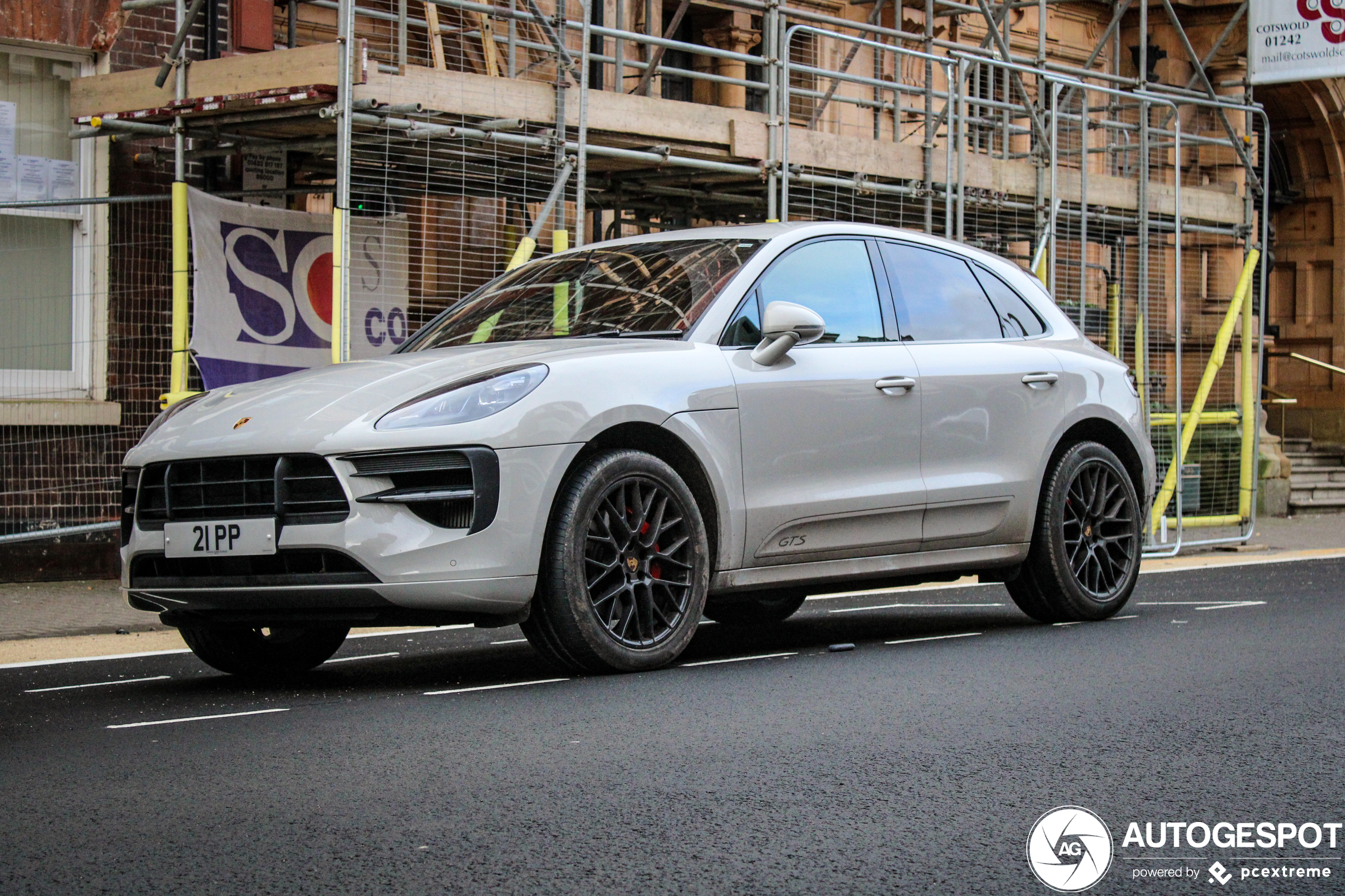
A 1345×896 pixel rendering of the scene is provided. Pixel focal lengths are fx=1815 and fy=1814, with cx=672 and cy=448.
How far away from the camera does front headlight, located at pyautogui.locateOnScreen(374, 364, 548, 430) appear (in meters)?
5.98

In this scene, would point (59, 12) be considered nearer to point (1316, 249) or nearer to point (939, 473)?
point (939, 473)

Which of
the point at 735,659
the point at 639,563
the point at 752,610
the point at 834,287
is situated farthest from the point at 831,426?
the point at 752,610

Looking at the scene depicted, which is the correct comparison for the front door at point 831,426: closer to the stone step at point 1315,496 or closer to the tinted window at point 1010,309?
the tinted window at point 1010,309

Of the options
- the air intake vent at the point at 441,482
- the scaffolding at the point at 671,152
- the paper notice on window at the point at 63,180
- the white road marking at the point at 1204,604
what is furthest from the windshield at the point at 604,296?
the paper notice on window at the point at 63,180

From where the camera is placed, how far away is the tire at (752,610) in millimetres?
8211

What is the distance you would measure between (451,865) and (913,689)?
265cm

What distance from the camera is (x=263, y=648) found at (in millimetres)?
6844

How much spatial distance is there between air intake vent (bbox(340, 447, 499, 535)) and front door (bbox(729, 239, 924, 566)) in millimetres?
1217

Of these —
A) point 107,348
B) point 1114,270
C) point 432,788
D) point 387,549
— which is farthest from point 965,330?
point 1114,270

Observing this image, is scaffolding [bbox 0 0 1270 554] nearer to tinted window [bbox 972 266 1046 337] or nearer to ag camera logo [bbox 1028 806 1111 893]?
tinted window [bbox 972 266 1046 337]

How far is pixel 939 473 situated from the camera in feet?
24.9

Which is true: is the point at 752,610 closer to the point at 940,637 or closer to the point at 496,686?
the point at 940,637

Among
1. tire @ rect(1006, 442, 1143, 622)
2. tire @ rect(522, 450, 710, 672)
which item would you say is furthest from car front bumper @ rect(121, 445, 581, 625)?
tire @ rect(1006, 442, 1143, 622)

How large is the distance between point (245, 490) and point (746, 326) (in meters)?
2.08
